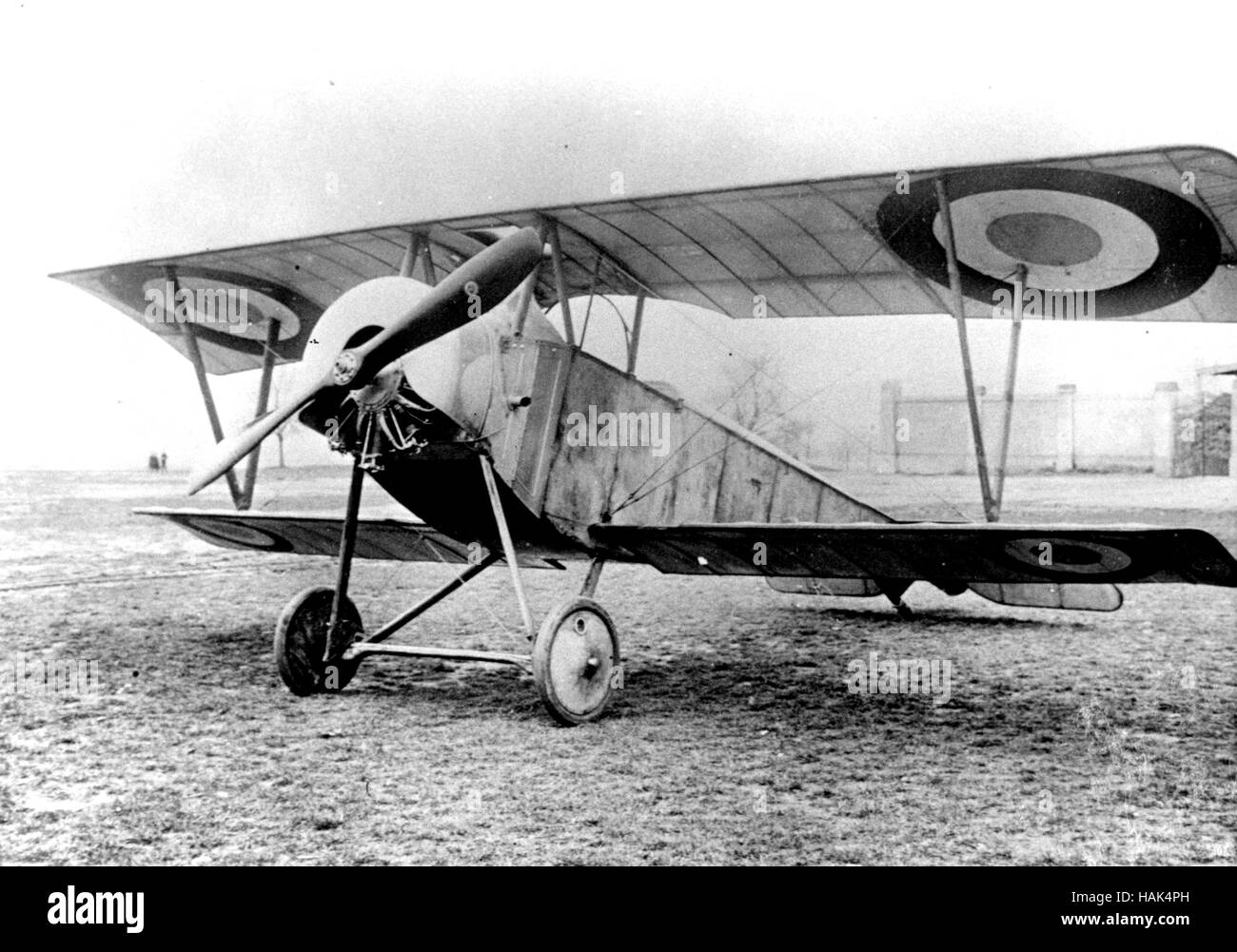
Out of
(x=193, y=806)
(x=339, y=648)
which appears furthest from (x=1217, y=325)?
(x=193, y=806)

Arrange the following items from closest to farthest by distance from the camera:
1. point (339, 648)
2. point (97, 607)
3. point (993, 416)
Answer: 1. point (339, 648)
2. point (97, 607)
3. point (993, 416)

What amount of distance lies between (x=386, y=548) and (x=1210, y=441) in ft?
34.9

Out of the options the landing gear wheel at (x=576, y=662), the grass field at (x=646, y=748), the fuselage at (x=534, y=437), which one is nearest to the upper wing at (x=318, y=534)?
the grass field at (x=646, y=748)

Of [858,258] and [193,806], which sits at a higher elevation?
[858,258]

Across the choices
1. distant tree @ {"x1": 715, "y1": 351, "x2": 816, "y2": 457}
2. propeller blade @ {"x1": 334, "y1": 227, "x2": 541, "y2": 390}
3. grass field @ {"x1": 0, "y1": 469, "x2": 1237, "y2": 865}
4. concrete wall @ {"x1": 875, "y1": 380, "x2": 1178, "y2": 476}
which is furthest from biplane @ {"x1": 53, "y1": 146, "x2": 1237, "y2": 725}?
concrete wall @ {"x1": 875, "y1": 380, "x2": 1178, "y2": 476}

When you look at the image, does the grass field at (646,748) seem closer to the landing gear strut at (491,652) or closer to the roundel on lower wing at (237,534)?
the landing gear strut at (491,652)

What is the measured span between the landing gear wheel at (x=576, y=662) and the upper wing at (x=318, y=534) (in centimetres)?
145

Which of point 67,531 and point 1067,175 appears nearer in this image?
point 1067,175

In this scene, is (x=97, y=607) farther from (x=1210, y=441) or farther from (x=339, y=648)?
(x=1210, y=441)

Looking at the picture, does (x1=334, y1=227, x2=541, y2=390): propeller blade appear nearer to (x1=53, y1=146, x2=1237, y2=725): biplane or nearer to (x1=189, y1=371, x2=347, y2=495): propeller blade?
(x1=53, y1=146, x2=1237, y2=725): biplane

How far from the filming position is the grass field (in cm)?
352

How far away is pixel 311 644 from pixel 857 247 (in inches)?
172

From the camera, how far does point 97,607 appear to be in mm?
8805

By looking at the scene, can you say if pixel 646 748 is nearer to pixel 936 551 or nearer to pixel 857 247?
pixel 936 551
